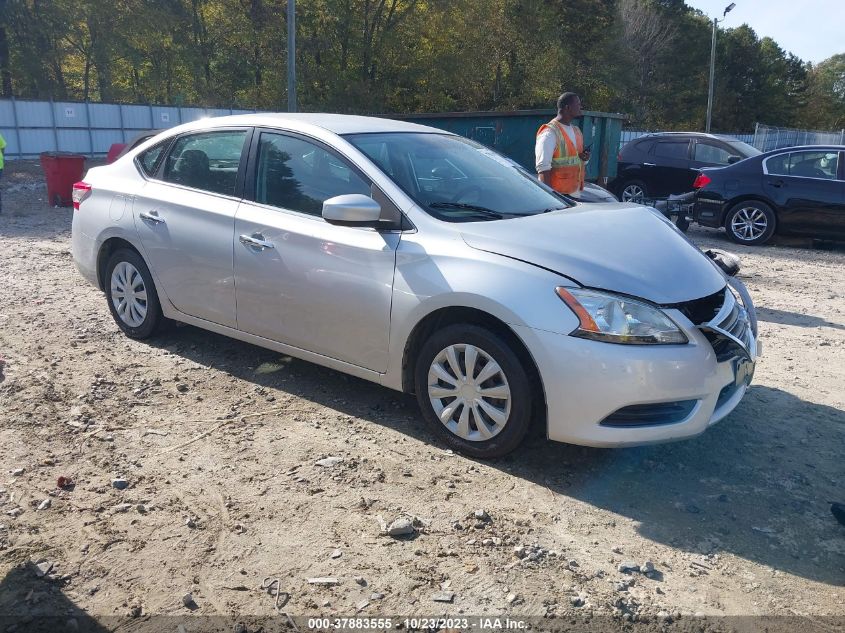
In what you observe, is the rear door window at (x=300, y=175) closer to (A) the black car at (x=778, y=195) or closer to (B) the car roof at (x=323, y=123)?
(B) the car roof at (x=323, y=123)

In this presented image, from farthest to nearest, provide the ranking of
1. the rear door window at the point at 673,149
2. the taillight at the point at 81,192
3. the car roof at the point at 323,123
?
the rear door window at the point at 673,149
the taillight at the point at 81,192
the car roof at the point at 323,123

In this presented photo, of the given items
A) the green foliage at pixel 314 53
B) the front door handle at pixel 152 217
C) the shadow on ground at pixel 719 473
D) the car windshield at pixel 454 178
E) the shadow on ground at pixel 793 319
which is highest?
the green foliage at pixel 314 53

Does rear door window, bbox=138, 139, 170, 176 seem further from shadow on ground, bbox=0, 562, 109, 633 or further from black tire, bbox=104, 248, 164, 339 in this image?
shadow on ground, bbox=0, 562, 109, 633

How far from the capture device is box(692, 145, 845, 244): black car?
36.4ft

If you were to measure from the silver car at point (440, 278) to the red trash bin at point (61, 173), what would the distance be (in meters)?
10.8

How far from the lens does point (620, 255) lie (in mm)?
3873

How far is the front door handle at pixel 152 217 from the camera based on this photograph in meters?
5.29

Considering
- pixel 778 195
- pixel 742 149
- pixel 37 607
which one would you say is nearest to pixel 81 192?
pixel 37 607

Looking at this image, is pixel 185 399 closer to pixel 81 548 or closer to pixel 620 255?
pixel 81 548

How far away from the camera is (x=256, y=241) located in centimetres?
469

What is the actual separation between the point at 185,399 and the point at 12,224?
9867mm

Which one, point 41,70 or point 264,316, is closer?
point 264,316

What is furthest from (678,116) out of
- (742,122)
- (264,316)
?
(264,316)

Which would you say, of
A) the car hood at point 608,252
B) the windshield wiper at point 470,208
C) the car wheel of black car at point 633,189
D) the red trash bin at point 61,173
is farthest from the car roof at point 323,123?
the red trash bin at point 61,173
